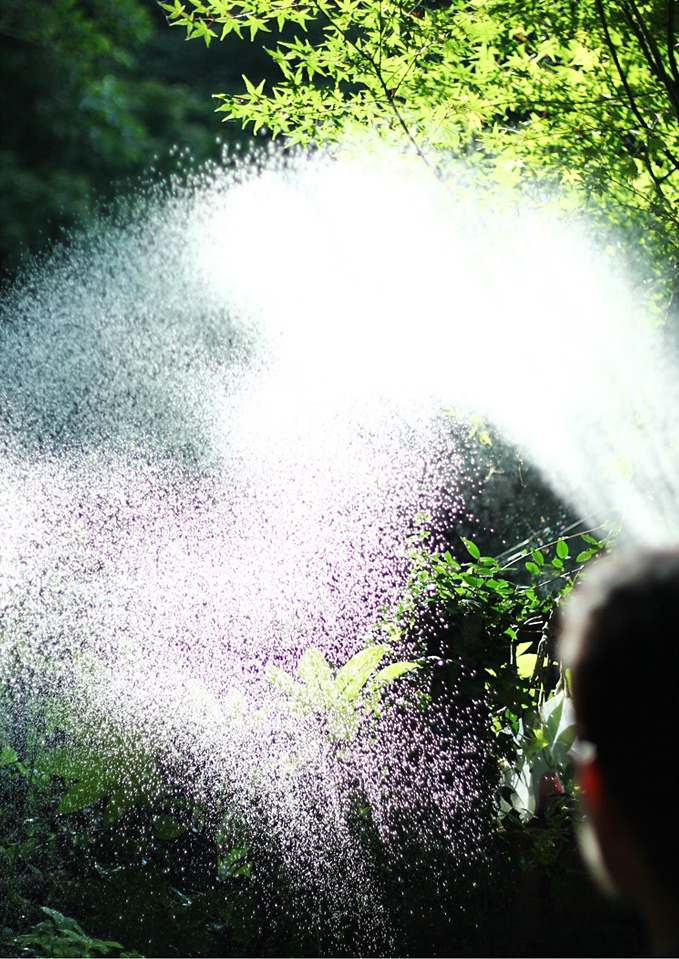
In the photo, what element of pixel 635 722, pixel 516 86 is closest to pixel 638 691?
pixel 635 722

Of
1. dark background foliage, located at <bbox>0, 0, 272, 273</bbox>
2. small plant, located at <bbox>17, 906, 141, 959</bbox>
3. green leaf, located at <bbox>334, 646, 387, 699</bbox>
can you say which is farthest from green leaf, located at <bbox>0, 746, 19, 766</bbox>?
dark background foliage, located at <bbox>0, 0, 272, 273</bbox>

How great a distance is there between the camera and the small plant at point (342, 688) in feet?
10.5

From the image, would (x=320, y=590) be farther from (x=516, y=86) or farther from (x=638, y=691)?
(x=638, y=691)

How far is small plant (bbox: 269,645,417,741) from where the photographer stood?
10.5 ft

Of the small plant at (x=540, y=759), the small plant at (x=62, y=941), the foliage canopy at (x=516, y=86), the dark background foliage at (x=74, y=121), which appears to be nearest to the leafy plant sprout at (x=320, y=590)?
the small plant at (x=540, y=759)

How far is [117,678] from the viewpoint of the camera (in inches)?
141

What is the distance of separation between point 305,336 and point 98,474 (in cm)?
270

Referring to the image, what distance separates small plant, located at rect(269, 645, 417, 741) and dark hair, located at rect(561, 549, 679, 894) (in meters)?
2.40

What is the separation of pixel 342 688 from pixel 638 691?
2.50 m

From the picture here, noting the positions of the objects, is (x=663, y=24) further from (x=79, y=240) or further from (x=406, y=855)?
(x=79, y=240)

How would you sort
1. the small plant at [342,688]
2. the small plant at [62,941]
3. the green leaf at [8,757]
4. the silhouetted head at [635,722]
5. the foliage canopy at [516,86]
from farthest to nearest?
the foliage canopy at [516,86] → the green leaf at [8,757] → the small plant at [342,688] → the small plant at [62,941] → the silhouetted head at [635,722]

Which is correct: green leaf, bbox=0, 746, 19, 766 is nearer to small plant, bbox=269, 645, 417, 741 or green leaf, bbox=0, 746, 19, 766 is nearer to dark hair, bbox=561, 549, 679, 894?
small plant, bbox=269, 645, 417, 741

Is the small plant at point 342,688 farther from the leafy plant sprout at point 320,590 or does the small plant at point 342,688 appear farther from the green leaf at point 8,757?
the green leaf at point 8,757

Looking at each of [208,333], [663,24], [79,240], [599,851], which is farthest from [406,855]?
[79,240]
